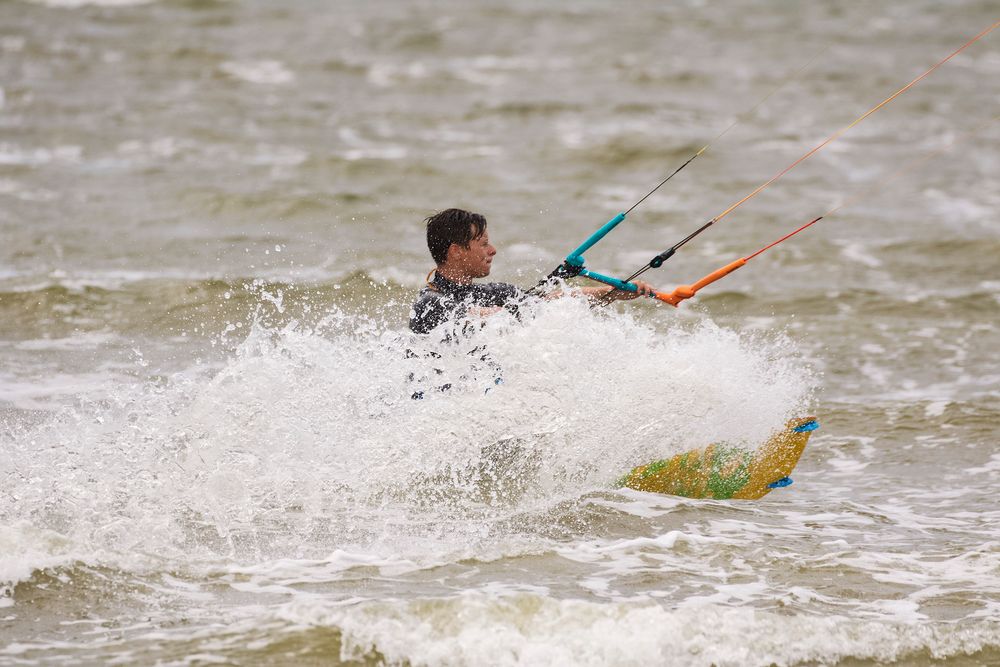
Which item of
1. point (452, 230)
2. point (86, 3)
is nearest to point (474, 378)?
point (452, 230)

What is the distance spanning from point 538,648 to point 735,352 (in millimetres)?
3041

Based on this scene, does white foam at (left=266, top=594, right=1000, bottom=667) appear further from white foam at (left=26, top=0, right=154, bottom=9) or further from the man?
white foam at (left=26, top=0, right=154, bottom=9)

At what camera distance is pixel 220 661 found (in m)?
4.96

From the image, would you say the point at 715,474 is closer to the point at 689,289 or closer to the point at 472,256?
the point at 689,289

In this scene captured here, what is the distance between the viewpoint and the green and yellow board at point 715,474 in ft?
23.6

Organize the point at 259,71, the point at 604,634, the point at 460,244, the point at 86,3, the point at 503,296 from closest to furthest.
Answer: the point at 604,634 → the point at 460,244 → the point at 503,296 → the point at 259,71 → the point at 86,3

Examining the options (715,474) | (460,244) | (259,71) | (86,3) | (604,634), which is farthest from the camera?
(86,3)

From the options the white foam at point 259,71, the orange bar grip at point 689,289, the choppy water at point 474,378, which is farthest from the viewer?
the white foam at point 259,71

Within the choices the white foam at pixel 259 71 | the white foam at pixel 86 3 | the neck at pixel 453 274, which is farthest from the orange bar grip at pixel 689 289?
the white foam at pixel 86 3

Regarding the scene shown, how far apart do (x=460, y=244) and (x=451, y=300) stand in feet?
1.09

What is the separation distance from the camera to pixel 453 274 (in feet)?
24.3

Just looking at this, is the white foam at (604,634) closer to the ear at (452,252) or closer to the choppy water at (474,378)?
the choppy water at (474,378)

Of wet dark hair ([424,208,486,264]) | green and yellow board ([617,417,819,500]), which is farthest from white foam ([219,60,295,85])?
green and yellow board ([617,417,819,500])

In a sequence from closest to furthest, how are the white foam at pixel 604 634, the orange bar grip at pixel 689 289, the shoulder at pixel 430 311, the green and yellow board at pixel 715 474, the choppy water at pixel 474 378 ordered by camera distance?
the white foam at pixel 604 634 < the choppy water at pixel 474 378 < the orange bar grip at pixel 689 289 < the green and yellow board at pixel 715 474 < the shoulder at pixel 430 311
